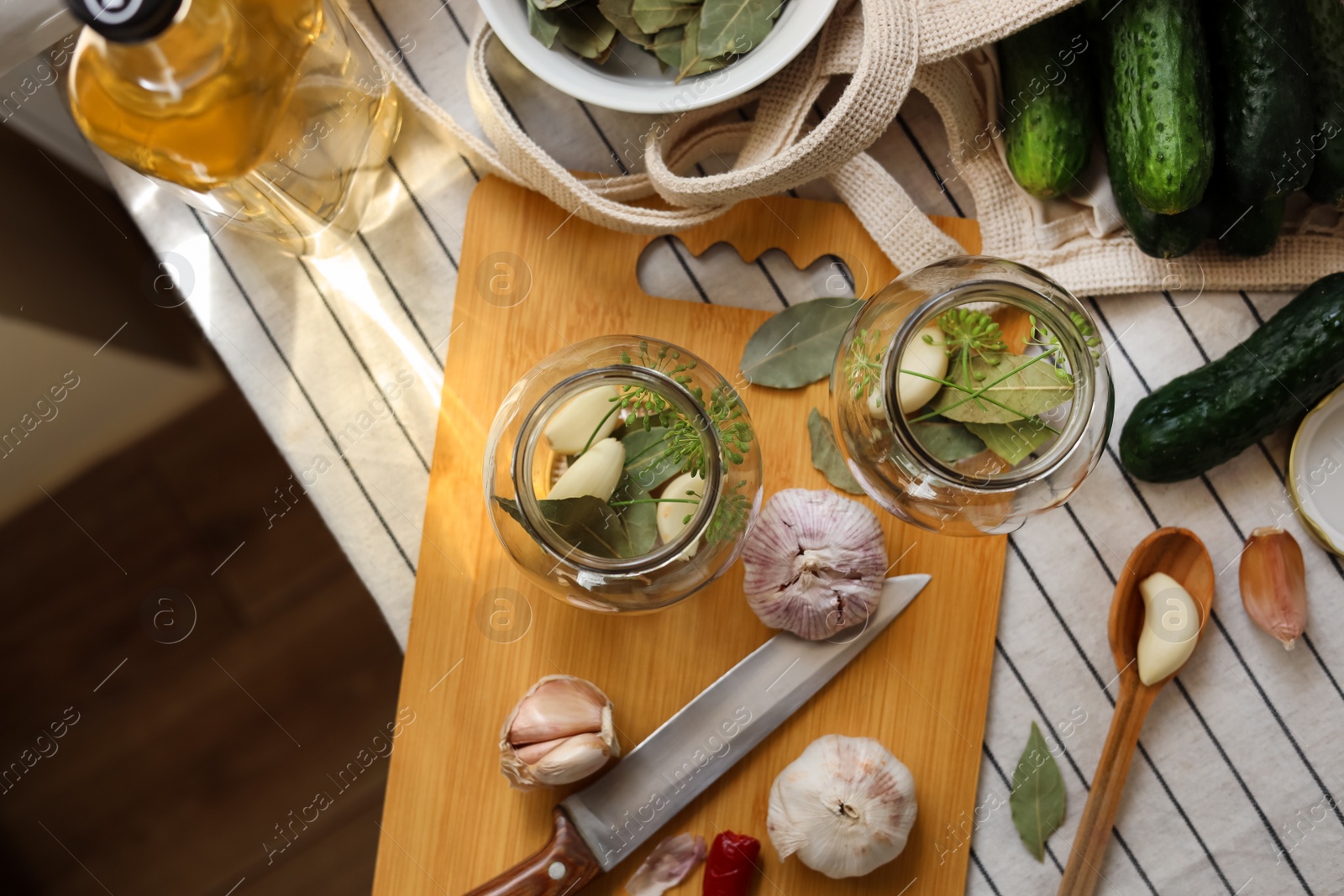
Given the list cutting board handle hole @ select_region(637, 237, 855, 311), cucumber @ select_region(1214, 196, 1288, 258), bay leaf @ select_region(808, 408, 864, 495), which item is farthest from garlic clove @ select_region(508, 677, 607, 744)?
cucumber @ select_region(1214, 196, 1288, 258)

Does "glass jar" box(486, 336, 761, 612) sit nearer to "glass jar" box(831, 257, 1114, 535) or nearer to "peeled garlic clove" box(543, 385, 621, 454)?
"peeled garlic clove" box(543, 385, 621, 454)

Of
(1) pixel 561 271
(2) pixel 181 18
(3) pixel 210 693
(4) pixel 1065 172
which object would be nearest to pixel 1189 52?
(4) pixel 1065 172

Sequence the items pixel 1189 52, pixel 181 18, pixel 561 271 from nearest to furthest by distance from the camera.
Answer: pixel 181 18 → pixel 1189 52 → pixel 561 271

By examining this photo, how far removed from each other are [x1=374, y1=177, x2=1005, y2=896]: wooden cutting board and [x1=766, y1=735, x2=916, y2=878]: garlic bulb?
0.05 m

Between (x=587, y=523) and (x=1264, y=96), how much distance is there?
764 mm

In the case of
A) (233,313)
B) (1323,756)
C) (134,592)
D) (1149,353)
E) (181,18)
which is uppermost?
(181,18)

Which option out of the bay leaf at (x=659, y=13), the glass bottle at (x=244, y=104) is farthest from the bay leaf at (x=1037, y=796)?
the glass bottle at (x=244, y=104)

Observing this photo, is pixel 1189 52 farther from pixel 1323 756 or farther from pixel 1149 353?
pixel 1323 756

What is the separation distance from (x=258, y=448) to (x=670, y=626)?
512mm

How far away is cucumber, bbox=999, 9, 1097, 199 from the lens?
943mm

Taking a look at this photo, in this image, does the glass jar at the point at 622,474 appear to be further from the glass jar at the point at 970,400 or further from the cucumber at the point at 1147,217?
the cucumber at the point at 1147,217

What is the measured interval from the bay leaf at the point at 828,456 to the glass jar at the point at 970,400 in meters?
0.12

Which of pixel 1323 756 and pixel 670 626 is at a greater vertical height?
pixel 670 626

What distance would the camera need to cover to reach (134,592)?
1.08 metres
